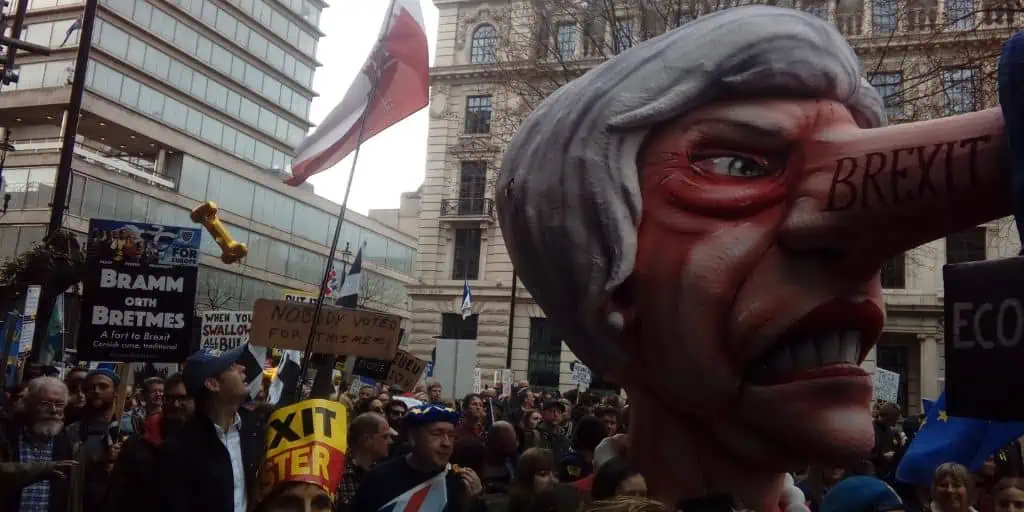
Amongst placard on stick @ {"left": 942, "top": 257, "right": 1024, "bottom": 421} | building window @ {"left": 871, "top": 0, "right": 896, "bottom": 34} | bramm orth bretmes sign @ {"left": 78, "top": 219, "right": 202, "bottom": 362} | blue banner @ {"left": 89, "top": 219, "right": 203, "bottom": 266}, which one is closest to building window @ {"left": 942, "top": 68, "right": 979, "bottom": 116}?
building window @ {"left": 871, "top": 0, "right": 896, "bottom": 34}

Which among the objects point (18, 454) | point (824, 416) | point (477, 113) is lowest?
point (18, 454)

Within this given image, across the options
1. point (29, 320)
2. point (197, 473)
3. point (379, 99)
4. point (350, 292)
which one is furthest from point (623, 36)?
A: point (197, 473)

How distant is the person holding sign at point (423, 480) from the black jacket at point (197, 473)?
571mm

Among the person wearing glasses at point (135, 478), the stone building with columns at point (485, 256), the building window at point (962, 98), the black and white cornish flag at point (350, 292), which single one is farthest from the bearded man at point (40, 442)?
the stone building with columns at point (485, 256)

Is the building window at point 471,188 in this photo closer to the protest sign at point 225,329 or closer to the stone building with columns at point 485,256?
the stone building with columns at point 485,256

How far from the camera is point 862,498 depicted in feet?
10.2

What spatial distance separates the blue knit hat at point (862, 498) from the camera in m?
3.11

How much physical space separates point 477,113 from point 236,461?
27.7 metres

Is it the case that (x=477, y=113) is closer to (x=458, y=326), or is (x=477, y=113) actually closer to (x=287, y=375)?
(x=458, y=326)

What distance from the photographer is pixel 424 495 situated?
4.07 m

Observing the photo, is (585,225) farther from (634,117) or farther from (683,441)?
(683,441)

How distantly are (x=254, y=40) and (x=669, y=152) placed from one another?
155 ft

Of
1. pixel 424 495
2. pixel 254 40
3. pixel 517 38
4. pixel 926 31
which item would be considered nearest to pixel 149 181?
pixel 254 40

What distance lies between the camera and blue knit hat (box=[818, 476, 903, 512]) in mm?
3109
